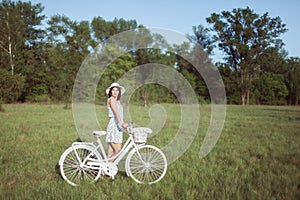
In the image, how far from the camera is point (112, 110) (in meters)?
5.01

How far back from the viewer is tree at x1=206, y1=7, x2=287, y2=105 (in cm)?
4344

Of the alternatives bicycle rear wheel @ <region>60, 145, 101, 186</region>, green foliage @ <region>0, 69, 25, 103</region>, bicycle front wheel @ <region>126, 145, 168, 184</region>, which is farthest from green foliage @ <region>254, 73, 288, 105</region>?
bicycle rear wheel @ <region>60, 145, 101, 186</region>

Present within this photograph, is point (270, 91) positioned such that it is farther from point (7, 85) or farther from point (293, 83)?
point (7, 85)

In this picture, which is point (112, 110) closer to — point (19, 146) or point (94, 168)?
point (94, 168)

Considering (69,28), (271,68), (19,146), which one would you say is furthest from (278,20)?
(19,146)

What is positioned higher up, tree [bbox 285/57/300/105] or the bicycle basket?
tree [bbox 285/57/300/105]

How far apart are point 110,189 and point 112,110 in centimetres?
133

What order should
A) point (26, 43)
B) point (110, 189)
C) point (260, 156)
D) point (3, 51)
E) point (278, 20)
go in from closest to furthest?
point (110, 189), point (260, 156), point (3, 51), point (26, 43), point (278, 20)

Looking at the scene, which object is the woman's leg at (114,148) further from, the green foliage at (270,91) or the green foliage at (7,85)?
the green foliage at (270,91)

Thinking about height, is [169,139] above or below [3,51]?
below

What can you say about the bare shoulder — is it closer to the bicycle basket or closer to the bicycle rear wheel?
the bicycle basket

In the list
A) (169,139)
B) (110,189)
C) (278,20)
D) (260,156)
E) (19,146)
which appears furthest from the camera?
(278,20)

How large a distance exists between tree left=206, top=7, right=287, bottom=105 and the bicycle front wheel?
39739mm

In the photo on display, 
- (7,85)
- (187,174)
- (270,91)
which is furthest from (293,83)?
(187,174)
